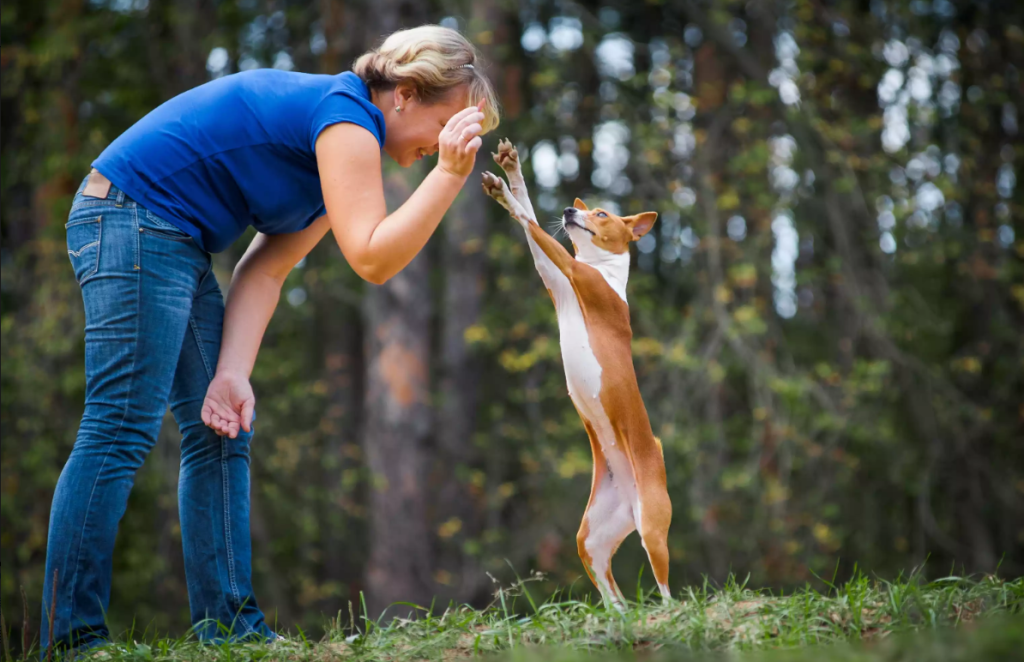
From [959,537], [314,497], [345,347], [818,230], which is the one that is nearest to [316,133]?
[818,230]

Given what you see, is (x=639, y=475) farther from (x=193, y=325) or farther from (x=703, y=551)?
(x=703, y=551)

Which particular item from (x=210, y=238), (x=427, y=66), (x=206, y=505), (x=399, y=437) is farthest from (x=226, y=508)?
(x=399, y=437)

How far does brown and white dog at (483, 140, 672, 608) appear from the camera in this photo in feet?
8.53

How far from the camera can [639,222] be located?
123 inches

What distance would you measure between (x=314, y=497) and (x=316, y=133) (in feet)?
22.8

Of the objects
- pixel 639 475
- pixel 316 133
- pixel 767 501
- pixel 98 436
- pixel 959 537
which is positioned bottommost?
pixel 959 537

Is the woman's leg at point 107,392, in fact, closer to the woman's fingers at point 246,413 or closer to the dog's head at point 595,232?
the woman's fingers at point 246,413

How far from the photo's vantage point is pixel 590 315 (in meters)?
2.70

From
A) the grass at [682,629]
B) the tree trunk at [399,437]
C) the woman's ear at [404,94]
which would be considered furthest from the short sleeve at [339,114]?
the tree trunk at [399,437]

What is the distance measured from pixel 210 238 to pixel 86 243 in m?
0.32

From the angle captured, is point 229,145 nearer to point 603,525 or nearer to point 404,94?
point 404,94

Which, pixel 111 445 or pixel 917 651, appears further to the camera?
pixel 111 445

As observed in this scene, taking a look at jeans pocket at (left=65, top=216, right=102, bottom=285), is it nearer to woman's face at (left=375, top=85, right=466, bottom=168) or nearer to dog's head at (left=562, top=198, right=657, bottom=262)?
woman's face at (left=375, top=85, right=466, bottom=168)

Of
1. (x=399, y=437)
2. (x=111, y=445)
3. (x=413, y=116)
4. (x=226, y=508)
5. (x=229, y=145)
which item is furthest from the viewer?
(x=399, y=437)
